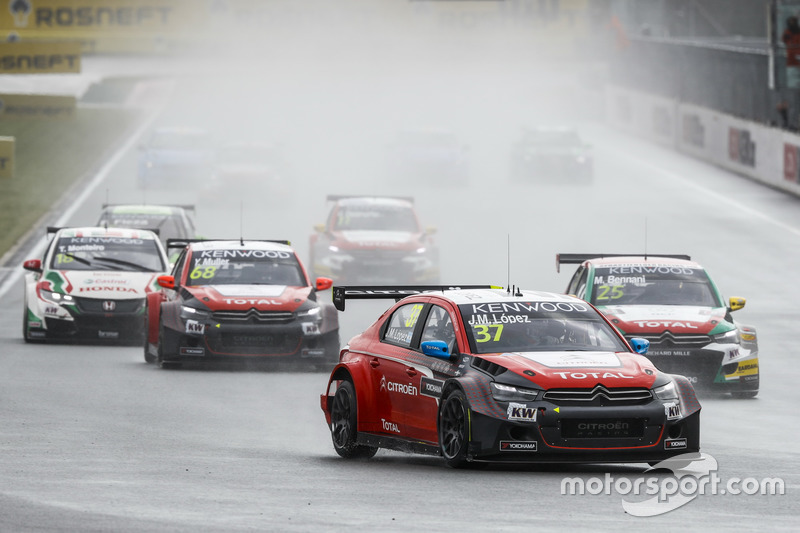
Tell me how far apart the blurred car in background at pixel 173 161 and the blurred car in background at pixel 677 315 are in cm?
2378

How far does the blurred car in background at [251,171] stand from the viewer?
Answer: 38875mm

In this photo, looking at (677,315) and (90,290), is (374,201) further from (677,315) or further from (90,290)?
(677,315)

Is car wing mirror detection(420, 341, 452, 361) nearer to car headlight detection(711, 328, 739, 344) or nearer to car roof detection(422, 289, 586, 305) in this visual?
car roof detection(422, 289, 586, 305)

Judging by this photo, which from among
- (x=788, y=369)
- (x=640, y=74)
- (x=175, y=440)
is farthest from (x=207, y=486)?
(x=640, y=74)

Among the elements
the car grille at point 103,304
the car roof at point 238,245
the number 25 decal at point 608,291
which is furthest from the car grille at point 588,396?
the car grille at point 103,304

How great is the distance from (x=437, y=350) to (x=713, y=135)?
119ft

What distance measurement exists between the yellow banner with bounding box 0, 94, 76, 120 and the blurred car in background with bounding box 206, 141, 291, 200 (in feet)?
37.7

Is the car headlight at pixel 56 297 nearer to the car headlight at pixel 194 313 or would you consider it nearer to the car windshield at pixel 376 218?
the car headlight at pixel 194 313

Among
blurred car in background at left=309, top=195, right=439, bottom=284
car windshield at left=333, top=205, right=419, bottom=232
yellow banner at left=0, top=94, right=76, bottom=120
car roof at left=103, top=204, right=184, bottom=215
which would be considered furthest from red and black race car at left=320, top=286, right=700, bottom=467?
yellow banner at left=0, top=94, right=76, bottom=120

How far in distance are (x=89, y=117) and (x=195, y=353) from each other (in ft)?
154

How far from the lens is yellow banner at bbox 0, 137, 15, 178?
44.0 metres

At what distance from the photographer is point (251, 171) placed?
3919cm

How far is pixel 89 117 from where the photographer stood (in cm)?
6400

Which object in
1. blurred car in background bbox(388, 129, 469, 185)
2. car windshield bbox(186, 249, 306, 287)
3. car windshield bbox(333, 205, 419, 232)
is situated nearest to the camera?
car windshield bbox(186, 249, 306, 287)
